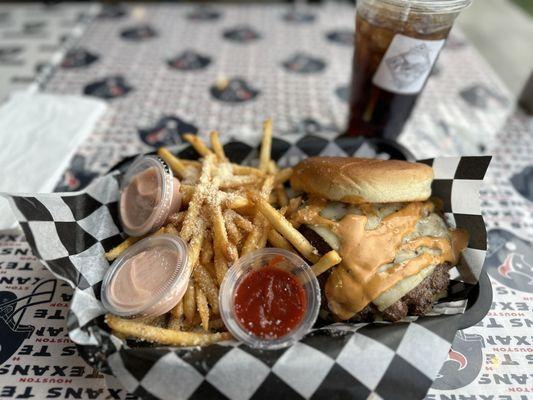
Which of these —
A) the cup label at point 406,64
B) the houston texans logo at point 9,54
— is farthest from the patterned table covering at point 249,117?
the cup label at point 406,64

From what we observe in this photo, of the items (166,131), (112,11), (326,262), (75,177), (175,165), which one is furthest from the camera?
(112,11)

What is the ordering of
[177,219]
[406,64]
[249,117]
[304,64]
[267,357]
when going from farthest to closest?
[304,64] < [249,117] < [406,64] < [177,219] < [267,357]

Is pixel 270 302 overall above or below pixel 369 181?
below

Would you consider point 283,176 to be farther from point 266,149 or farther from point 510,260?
point 510,260

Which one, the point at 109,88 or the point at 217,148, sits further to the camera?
the point at 109,88

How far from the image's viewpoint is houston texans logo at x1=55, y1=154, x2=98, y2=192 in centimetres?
208

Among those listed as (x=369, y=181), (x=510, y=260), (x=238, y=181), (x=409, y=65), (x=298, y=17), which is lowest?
(x=510, y=260)

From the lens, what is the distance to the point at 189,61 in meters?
3.19

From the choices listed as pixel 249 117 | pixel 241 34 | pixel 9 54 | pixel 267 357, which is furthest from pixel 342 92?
pixel 9 54

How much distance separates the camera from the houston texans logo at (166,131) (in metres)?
2.43

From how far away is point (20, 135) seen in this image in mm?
2309

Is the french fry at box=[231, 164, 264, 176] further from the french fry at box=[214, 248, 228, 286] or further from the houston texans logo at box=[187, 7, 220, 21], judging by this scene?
the houston texans logo at box=[187, 7, 220, 21]

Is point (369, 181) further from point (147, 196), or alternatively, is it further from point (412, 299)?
point (147, 196)

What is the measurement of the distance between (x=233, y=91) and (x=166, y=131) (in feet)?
2.05
